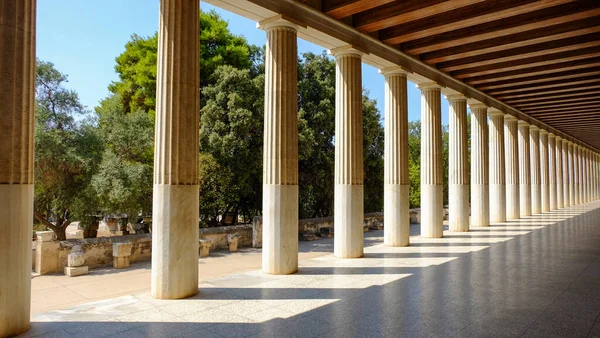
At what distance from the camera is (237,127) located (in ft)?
85.9

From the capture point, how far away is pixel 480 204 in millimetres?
25906

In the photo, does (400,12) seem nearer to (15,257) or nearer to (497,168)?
(15,257)

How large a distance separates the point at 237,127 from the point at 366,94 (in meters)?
15.5

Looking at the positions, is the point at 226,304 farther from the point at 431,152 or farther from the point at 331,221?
the point at 331,221

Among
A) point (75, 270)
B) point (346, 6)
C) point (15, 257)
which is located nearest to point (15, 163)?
point (15, 257)

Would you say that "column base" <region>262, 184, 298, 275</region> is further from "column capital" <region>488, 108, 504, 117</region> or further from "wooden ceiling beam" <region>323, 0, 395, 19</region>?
"column capital" <region>488, 108, 504, 117</region>

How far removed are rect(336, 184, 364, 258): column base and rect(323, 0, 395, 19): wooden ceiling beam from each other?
6.26 metres

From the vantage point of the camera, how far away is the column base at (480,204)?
84.2 feet

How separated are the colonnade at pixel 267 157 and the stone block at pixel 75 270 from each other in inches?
379

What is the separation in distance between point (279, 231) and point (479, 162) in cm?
1786

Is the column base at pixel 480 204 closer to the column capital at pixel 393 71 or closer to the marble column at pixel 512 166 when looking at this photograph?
the marble column at pixel 512 166

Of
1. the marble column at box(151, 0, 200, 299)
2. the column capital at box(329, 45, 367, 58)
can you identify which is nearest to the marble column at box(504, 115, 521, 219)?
the column capital at box(329, 45, 367, 58)

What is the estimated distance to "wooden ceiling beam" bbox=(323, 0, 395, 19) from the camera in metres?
13.1

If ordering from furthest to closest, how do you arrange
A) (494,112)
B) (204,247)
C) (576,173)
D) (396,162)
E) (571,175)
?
(576,173), (571,175), (494,112), (204,247), (396,162)
